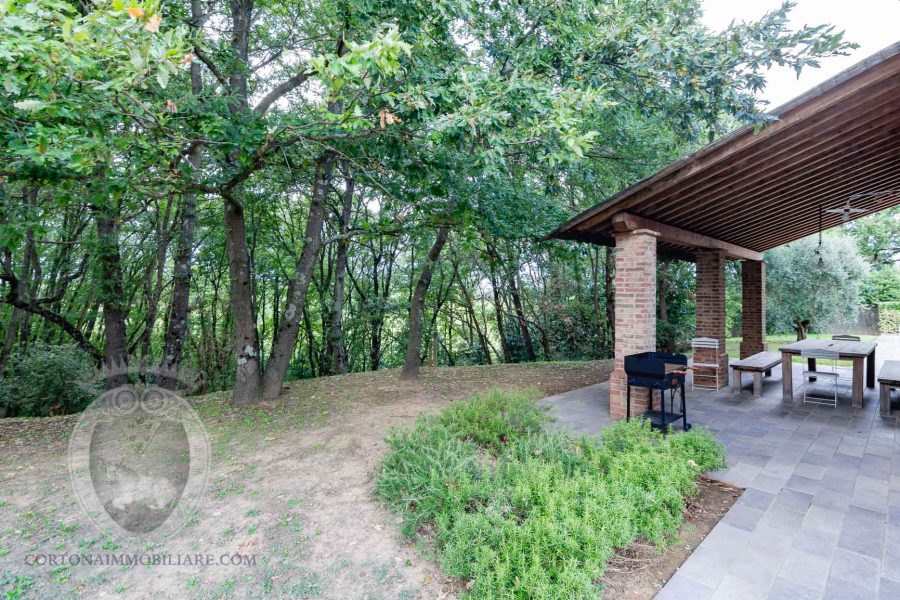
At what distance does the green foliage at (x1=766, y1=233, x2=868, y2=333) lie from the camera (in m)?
11.1

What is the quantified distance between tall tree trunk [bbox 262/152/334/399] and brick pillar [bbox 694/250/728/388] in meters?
5.92

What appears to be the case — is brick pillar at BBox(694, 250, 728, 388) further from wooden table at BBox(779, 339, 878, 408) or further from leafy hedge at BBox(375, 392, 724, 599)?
leafy hedge at BBox(375, 392, 724, 599)

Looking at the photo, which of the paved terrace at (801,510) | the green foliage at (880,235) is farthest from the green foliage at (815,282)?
the paved terrace at (801,510)

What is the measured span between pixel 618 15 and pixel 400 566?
5.72 metres

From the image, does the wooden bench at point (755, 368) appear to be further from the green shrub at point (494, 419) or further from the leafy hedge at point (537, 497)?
the green shrub at point (494, 419)

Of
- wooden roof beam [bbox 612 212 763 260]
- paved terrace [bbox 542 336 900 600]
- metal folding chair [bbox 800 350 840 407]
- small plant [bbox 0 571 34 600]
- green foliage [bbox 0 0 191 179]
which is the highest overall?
green foliage [bbox 0 0 191 179]

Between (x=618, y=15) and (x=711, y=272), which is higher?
(x=618, y=15)

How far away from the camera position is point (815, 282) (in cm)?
1109

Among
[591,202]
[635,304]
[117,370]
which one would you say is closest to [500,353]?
[591,202]

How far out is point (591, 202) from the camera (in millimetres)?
8617

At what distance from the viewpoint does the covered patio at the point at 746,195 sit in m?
3.28

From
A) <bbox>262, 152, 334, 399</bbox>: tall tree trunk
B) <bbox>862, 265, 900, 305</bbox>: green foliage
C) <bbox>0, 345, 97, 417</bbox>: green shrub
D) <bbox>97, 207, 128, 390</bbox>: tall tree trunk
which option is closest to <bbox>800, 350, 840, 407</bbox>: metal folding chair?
<bbox>262, 152, 334, 399</bbox>: tall tree trunk

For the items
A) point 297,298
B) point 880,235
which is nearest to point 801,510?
point 297,298

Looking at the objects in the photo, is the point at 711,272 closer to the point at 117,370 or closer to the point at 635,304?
the point at 635,304
